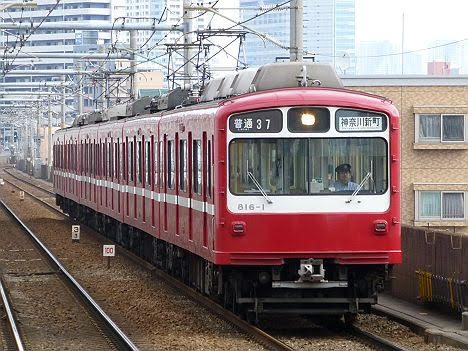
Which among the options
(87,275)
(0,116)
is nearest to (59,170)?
(87,275)

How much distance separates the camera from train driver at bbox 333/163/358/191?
13148 millimetres

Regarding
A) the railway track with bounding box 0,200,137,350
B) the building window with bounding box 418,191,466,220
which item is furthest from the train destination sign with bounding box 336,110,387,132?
the building window with bounding box 418,191,466,220

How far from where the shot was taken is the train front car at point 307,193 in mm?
13047

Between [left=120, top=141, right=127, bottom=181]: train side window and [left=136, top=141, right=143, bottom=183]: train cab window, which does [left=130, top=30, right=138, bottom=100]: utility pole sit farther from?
[left=136, top=141, right=143, bottom=183]: train cab window

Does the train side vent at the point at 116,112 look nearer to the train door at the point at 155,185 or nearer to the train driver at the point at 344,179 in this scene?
the train door at the point at 155,185

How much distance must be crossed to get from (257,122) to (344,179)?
42.0 inches

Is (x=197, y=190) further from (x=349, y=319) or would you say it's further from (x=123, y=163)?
(x=123, y=163)

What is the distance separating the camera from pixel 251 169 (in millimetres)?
13109

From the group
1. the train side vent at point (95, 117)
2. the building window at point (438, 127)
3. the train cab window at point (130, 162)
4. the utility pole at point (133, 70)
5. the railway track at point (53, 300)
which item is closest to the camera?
the railway track at point (53, 300)

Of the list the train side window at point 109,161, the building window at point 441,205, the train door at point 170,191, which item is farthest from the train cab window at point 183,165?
the building window at point 441,205

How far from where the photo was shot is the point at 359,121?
43.4ft

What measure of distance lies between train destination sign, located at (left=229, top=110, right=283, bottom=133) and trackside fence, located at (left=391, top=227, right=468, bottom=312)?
2.41 meters

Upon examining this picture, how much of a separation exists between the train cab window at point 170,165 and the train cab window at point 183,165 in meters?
0.65

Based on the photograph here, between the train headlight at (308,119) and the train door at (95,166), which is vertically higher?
the train headlight at (308,119)
